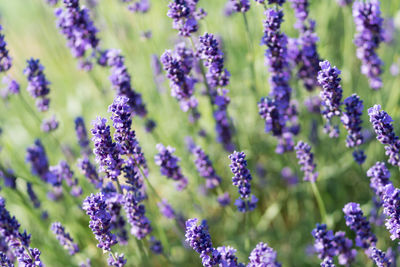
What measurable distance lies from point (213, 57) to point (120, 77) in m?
0.80

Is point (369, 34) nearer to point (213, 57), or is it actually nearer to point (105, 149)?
point (213, 57)

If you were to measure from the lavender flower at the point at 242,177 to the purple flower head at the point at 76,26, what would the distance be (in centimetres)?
161

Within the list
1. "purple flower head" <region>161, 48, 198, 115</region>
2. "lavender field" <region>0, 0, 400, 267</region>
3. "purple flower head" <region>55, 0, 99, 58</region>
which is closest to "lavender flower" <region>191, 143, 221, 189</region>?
"lavender field" <region>0, 0, 400, 267</region>

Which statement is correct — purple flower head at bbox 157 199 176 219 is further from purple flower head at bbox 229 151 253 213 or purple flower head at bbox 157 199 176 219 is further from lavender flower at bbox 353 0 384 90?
lavender flower at bbox 353 0 384 90

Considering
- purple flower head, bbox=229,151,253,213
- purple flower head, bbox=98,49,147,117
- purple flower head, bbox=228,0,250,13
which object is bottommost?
purple flower head, bbox=229,151,253,213

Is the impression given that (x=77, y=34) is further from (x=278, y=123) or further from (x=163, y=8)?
(x=163, y=8)

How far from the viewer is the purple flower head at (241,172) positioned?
99.4 inches

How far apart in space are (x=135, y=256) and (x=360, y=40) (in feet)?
7.82

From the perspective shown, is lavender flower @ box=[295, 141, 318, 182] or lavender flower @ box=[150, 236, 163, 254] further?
lavender flower @ box=[150, 236, 163, 254]

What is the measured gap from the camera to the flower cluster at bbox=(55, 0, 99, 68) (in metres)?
3.33

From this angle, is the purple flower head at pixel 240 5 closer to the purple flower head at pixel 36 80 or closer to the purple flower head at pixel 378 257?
the purple flower head at pixel 36 80

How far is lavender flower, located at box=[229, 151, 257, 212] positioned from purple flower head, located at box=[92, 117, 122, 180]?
24.8 inches

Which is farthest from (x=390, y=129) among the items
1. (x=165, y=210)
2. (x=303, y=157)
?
(x=165, y=210)

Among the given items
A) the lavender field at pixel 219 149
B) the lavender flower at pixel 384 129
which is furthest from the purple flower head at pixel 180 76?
the lavender flower at pixel 384 129
